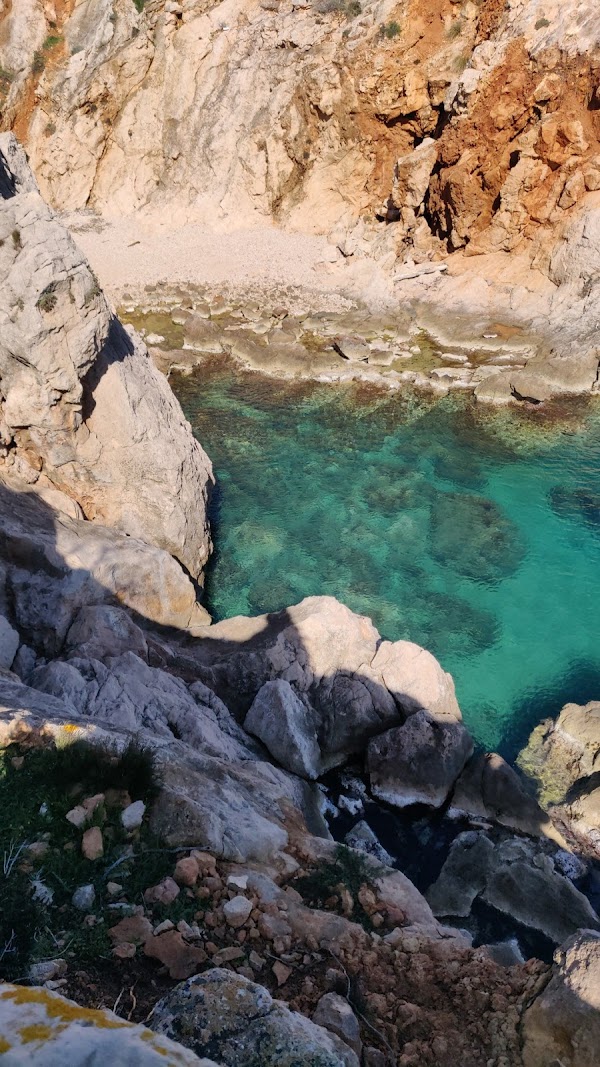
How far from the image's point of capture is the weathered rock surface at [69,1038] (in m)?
2.59

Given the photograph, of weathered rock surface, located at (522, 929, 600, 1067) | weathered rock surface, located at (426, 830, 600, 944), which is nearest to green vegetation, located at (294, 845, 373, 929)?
weathered rock surface, located at (522, 929, 600, 1067)

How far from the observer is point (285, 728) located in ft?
35.4

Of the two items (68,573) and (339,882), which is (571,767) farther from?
(68,573)

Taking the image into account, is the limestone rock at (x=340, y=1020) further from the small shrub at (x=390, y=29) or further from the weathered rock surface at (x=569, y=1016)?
the small shrub at (x=390, y=29)

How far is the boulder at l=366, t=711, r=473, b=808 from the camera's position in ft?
36.3

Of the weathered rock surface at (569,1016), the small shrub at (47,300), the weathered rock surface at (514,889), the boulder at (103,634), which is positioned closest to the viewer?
the weathered rock surface at (569,1016)

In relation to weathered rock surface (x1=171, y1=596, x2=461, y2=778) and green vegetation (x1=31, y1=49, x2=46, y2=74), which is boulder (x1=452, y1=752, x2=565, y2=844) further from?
green vegetation (x1=31, y1=49, x2=46, y2=74)

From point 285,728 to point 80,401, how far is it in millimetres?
7494

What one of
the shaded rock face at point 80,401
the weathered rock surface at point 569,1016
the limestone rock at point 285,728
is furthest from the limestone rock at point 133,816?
the shaded rock face at point 80,401

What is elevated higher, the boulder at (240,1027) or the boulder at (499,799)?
the boulder at (240,1027)

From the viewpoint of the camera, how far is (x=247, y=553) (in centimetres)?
1666

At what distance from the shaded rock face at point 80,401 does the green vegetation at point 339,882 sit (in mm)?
8997

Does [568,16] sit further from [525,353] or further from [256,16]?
[256,16]

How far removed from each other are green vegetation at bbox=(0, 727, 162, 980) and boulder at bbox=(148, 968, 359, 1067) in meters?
0.92
